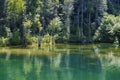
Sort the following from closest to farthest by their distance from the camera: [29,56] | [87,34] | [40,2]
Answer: [29,56], [40,2], [87,34]

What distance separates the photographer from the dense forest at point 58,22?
79188 mm

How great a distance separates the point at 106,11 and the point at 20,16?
32236 mm

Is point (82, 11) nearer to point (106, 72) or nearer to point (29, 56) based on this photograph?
point (29, 56)

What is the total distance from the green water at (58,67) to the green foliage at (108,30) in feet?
92.1

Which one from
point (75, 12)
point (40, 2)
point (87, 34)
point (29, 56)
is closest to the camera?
point (29, 56)

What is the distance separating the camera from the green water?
1497 inches

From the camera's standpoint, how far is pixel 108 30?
88.0 meters

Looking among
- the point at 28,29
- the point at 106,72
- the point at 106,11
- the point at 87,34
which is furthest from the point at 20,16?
the point at 106,72

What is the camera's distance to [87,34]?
95000 millimetres

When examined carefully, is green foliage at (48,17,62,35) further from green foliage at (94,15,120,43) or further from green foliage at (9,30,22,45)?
green foliage at (9,30,22,45)

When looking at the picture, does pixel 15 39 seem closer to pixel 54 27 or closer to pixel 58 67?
pixel 54 27

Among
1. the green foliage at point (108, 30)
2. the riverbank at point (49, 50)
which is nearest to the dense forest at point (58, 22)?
the green foliage at point (108, 30)

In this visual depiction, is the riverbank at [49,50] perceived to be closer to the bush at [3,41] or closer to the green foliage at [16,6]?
the bush at [3,41]

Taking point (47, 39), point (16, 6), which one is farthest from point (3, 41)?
point (47, 39)
